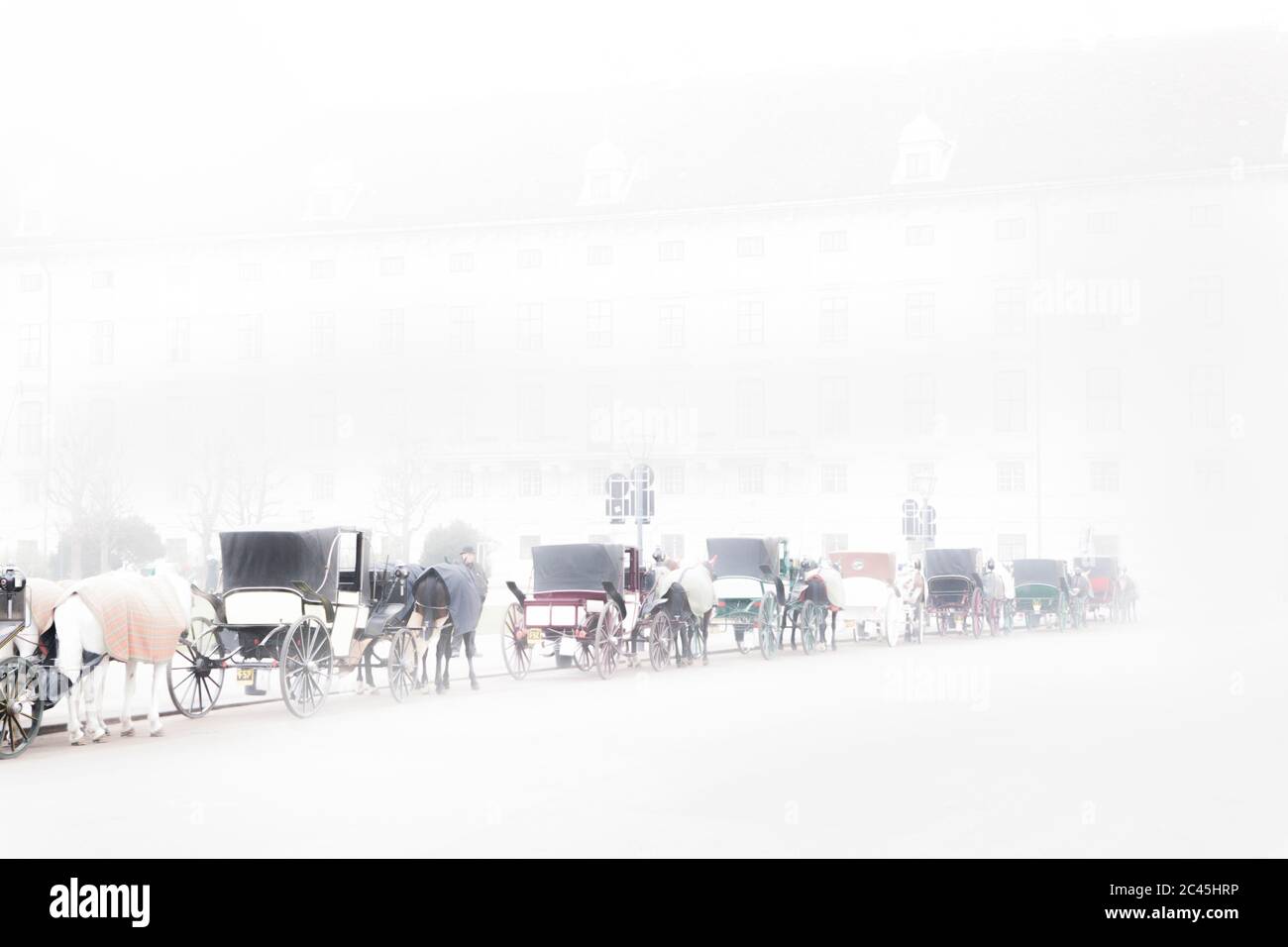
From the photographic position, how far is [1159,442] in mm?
61000

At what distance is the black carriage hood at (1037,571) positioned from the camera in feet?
122

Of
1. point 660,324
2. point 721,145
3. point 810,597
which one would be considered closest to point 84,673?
point 810,597

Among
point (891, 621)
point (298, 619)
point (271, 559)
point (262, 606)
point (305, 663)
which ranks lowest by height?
point (891, 621)

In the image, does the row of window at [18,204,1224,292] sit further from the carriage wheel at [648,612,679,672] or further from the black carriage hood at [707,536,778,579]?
the carriage wheel at [648,612,679,672]

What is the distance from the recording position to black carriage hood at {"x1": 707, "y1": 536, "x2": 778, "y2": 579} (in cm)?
2728

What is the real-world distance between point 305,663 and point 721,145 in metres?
57.5

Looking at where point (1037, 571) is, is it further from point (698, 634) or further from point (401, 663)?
point (401, 663)

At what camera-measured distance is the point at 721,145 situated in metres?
70.2

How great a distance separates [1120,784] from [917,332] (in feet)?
182

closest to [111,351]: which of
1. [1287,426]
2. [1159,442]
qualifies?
[1159,442]

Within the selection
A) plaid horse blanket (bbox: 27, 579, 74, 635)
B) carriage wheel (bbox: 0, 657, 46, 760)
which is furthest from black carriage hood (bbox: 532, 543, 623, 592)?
carriage wheel (bbox: 0, 657, 46, 760)

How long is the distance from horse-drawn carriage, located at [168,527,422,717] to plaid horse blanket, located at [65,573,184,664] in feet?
3.11

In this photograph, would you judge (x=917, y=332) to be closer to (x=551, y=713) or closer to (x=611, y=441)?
(x=611, y=441)

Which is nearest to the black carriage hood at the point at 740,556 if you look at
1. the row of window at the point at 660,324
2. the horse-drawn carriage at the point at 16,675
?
the horse-drawn carriage at the point at 16,675
